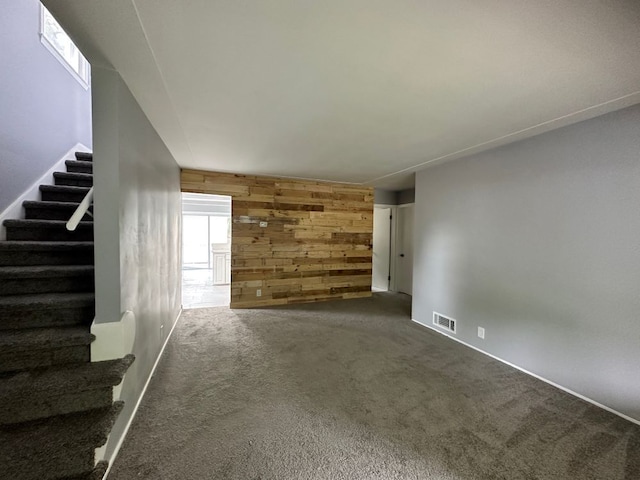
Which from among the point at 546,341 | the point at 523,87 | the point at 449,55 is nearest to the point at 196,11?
the point at 449,55

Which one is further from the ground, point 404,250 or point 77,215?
point 77,215

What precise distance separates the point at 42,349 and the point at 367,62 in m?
2.49

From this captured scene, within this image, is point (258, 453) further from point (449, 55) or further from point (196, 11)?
point (449, 55)

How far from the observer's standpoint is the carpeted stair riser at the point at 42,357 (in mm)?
1455

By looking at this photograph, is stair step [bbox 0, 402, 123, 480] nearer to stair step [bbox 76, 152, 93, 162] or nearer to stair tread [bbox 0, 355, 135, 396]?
stair tread [bbox 0, 355, 135, 396]

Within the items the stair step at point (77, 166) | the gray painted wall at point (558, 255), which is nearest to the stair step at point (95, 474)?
the stair step at point (77, 166)

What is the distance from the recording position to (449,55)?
56.2 inches

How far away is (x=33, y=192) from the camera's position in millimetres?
2428

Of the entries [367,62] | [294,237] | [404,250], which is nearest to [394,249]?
[404,250]

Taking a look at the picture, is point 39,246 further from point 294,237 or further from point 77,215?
point 294,237

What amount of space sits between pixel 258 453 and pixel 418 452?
0.98 meters

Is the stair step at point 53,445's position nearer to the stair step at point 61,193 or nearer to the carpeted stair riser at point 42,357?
the carpeted stair riser at point 42,357

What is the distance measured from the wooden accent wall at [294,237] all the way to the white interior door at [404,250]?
0.95m

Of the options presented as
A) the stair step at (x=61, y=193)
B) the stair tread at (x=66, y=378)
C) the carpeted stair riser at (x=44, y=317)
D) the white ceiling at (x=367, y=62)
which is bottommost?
the stair tread at (x=66, y=378)
